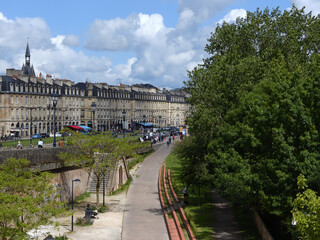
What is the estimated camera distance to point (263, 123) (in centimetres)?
2639

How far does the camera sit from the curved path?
31205 millimetres

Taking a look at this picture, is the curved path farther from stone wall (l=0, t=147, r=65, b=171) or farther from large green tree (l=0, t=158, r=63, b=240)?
large green tree (l=0, t=158, r=63, b=240)

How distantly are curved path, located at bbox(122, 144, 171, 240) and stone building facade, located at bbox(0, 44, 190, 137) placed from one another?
33.2 feet

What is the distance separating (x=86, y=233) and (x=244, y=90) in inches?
604

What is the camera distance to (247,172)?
25953 mm

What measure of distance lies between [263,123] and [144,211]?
51.9ft

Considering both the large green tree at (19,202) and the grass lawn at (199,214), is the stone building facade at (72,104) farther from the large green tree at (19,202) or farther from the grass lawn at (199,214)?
the large green tree at (19,202)

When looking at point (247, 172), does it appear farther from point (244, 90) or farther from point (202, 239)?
point (244, 90)

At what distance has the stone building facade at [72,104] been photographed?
9362 cm

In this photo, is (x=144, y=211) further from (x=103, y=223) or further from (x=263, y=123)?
(x=263, y=123)

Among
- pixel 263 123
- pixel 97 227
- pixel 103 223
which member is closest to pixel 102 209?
pixel 103 223

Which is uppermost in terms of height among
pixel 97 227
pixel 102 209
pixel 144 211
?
pixel 102 209

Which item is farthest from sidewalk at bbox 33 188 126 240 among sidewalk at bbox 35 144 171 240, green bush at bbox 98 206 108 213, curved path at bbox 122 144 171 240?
curved path at bbox 122 144 171 240

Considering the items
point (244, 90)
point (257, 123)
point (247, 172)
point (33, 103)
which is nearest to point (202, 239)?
point (247, 172)
